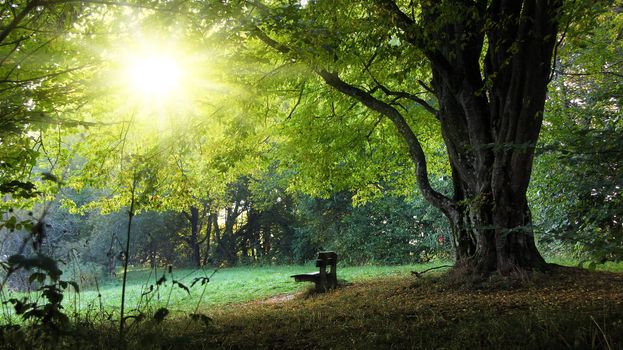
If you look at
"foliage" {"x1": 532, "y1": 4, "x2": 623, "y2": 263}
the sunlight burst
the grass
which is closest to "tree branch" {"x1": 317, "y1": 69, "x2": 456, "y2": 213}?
"foliage" {"x1": 532, "y1": 4, "x2": 623, "y2": 263}

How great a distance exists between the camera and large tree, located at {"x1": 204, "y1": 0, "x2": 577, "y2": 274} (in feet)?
20.4

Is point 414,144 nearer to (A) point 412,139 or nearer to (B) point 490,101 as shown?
(A) point 412,139

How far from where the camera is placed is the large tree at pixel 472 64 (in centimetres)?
621

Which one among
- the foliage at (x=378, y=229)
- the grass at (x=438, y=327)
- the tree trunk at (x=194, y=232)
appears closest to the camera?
the grass at (x=438, y=327)

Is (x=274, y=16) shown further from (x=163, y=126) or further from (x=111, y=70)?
(x=163, y=126)

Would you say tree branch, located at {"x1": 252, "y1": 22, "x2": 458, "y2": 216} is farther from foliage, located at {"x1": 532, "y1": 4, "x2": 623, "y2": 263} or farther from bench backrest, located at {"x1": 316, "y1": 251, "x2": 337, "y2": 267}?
bench backrest, located at {"x1": 316, "y1": 251, "x2": 337, "y2": 267}

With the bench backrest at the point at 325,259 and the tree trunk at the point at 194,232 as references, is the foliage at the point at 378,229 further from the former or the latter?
the bench backrest at the point at 325,259

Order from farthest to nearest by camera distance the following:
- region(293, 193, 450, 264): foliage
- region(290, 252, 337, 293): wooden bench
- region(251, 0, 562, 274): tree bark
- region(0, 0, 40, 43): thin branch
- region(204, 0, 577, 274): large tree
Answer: region(293, 193, 450, 264): foliage, region(290, 252, 337, 293): wooden bench, region(251, 0, 562, 274): tree bark, region(204, 0, 577, 274): large tree, region(0, 0, 40, 43): thin branch

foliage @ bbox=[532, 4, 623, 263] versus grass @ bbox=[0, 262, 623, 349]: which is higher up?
foliage @ bbox=[532, 4, 623, 263]

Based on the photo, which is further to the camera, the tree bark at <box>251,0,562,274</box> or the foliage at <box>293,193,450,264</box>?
the foliage at <box>293,193,450,264</box>

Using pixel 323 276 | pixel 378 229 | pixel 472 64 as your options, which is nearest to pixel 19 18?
pixel 472 64

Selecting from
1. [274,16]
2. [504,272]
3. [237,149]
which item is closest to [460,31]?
[274,16]

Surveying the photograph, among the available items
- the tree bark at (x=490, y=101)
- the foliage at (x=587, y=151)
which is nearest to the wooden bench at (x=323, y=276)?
the tree bark at (x=490, y=101)

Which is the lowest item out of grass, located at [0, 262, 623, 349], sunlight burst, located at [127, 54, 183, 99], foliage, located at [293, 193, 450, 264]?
grass, located at [0, 262, 623, 349]
